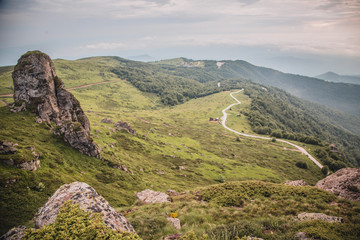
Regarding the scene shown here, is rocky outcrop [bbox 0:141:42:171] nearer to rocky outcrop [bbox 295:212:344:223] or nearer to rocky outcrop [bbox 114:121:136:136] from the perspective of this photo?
rocky outcrop [bbox 295:212:344:223]

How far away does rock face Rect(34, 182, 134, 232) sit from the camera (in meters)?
11.3

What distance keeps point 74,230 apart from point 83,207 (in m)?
3.29

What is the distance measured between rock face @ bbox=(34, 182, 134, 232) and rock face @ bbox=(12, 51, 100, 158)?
27.4 m

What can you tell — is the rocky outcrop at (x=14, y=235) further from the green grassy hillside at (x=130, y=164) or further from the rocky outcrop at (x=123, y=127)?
the rocky outcrop at (x=123, y=127)

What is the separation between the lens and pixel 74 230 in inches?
322

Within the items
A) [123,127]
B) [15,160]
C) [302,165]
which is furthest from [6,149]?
[302,165]

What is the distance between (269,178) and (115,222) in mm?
86473

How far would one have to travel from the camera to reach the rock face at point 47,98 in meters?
37.8

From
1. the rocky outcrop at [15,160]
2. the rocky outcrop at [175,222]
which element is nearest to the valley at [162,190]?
the rocky outcrop at [15,160]

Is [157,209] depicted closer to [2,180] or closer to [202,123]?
[2,180]

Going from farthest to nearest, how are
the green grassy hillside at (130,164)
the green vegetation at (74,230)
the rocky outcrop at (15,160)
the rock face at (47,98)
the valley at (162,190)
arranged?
the rock face at (47,98)
the rocky outcrop at (15,160)
the green grassy hillside at (130,164)
the valley at (162,190)
the green vegetation at (74,230)

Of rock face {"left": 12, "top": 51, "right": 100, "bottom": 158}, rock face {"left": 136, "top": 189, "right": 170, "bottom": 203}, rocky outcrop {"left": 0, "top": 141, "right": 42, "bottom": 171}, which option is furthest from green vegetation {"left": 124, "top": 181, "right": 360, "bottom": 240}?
rock face {"left": 12, "top": 51, "right": 100, "bottom": 158}

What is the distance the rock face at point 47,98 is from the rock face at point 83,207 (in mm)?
27405

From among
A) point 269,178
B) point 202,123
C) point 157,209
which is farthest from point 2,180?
point 202,123
